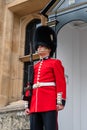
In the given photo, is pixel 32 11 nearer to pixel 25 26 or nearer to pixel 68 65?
pixel 25 26

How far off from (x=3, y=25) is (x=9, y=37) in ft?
0.87

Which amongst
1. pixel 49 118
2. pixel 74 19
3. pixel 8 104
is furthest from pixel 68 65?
pixel 8 104

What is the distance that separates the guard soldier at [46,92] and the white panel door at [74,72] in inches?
41.0

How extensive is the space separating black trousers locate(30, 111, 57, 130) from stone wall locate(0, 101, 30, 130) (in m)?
2.33

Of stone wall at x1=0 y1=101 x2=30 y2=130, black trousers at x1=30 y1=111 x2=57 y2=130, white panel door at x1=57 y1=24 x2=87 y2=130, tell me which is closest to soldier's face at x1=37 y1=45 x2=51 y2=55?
black trousers at x1=30 y1=111 x2=57 y2=130

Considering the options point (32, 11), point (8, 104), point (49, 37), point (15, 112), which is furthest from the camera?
point (32, 11)

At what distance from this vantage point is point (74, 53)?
5.18 metres

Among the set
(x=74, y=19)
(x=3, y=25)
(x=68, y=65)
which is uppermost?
(x=3, y=25)

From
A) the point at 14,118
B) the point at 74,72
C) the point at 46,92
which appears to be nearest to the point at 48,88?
the point at 46,92

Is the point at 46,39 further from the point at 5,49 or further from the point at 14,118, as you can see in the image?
the point at 5,49

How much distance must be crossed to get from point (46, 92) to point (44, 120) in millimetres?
266

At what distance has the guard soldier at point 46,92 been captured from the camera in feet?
11.9

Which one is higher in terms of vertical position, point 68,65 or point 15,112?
point 68,65

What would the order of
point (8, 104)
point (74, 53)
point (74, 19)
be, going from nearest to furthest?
point (74, 19) → point (74, 53) → point (8, 104)
